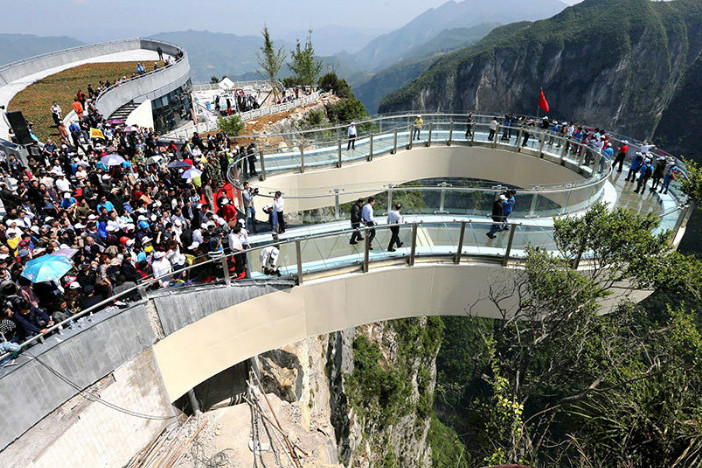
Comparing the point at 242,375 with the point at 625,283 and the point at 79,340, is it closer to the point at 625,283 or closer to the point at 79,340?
the point at 79,340

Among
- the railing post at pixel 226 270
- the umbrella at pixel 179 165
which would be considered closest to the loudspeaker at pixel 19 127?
the umbrella at pixel 179 165

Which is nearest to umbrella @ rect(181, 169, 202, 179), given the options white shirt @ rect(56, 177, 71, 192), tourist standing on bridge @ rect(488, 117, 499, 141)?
white shirt @ rect(56, 177, 71, 192)

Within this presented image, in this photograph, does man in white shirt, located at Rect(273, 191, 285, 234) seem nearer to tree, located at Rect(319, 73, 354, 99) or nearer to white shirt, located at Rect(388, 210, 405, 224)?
white shirt, located at Rect(388, 210, 405, 224)

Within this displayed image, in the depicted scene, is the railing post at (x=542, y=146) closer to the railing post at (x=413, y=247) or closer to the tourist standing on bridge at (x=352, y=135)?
the tourist standing on bridge at (x=352, y=135)

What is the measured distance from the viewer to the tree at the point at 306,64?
128ft

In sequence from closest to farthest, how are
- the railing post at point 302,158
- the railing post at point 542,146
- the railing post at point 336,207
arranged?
the railing post at point 336,207
the railing post at point 302,158
the railing post at point 542,146

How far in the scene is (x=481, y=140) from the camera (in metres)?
18.8

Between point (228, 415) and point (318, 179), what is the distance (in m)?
9.50

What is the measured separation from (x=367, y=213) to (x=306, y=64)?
34649 mm

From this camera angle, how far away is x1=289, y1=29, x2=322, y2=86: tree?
38.9 m

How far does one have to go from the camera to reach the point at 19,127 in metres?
12.8

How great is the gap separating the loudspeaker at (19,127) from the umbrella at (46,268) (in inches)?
353

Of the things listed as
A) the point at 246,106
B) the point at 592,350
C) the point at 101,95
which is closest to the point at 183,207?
the point at 592,350

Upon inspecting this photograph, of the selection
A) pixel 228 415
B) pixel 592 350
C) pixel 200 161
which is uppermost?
pixel 200 161
